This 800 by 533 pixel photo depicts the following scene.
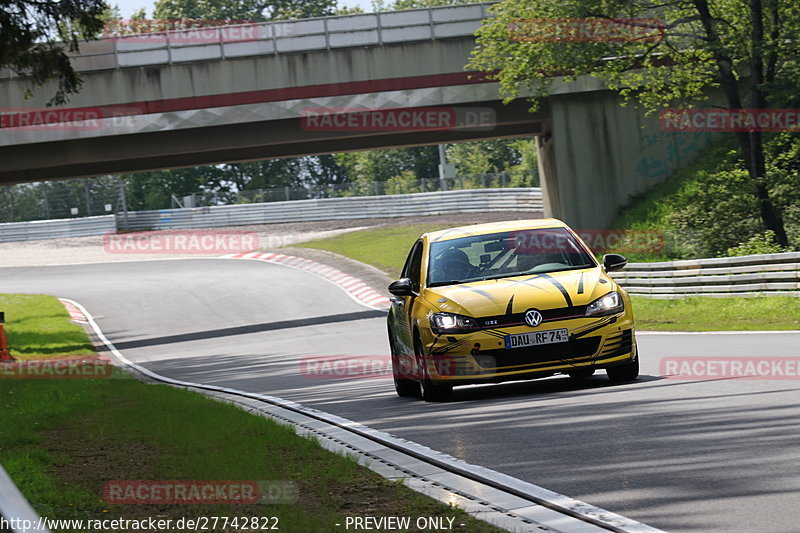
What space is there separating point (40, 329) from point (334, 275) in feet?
42.6

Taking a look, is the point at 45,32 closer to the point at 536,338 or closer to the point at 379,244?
the point at 536,338

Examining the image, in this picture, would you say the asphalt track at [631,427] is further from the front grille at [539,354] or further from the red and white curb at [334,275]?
the red and white curb at [334,275]

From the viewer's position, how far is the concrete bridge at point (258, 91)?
116 feet

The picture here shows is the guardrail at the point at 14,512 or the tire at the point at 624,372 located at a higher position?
the guardrail at the point at 14,512

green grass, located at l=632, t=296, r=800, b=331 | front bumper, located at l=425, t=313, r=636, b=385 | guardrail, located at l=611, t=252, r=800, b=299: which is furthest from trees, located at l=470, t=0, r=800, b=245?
front bumper, located at l=425, t=313, r=636, b=385

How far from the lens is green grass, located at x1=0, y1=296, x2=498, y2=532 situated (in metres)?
6.14

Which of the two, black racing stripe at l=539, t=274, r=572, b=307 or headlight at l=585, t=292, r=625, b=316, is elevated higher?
black racing stripe at l=539, t=274, r=572, b=307

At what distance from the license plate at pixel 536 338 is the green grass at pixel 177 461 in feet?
7.61

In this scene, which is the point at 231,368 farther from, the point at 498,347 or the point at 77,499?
the point at 77,499

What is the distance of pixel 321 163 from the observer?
109625mm

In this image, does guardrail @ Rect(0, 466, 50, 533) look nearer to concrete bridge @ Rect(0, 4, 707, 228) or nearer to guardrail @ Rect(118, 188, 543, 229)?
concrete bridge @ Rect(0, 4, 707, 228)

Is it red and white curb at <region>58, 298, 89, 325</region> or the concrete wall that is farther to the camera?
red and white curb at <region>58, 298, 89, 325</region>

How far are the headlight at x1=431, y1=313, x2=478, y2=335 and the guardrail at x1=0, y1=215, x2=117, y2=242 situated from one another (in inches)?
2619

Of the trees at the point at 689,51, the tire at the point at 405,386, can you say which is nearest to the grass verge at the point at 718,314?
the trees at the point at 689,51
